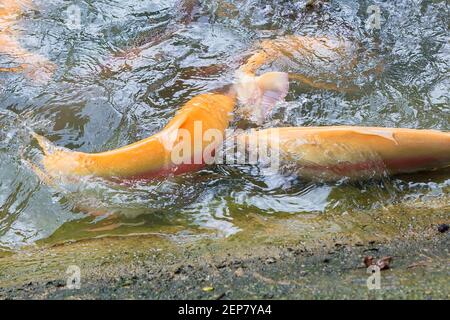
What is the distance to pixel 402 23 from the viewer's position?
6094mm

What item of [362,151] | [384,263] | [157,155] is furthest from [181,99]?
[384,263]

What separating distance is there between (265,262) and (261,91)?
2.34 m

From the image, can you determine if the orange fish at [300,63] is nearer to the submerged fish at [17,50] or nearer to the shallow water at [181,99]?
the shallow water at [181,99]

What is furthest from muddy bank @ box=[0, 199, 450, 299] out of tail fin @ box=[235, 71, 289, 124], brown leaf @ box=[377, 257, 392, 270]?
tail fin @ box=[235, 71, 289, 124]

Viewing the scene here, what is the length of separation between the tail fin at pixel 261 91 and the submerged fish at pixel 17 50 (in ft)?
6.85

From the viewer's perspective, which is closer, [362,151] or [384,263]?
[384,263]

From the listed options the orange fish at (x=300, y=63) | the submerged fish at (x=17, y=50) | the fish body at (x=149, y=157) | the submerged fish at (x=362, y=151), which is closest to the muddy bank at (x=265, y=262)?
the submerged fish at (x=362, y=151)

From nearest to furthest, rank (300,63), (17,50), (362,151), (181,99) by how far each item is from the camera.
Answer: (362,151), (181,99), (300,63), (17,50)

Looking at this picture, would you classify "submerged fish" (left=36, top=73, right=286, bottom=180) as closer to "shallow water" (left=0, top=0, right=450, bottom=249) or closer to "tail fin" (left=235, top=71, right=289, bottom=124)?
"shallow water" (left=0, top=0, right=450, bottom=249)

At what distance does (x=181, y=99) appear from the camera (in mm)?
5016

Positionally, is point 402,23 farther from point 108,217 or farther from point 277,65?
point 108,217

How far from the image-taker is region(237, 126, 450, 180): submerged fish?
12.0ft

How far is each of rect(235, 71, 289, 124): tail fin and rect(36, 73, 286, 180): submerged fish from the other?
555 mm

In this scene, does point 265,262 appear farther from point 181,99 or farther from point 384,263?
point 181,99
